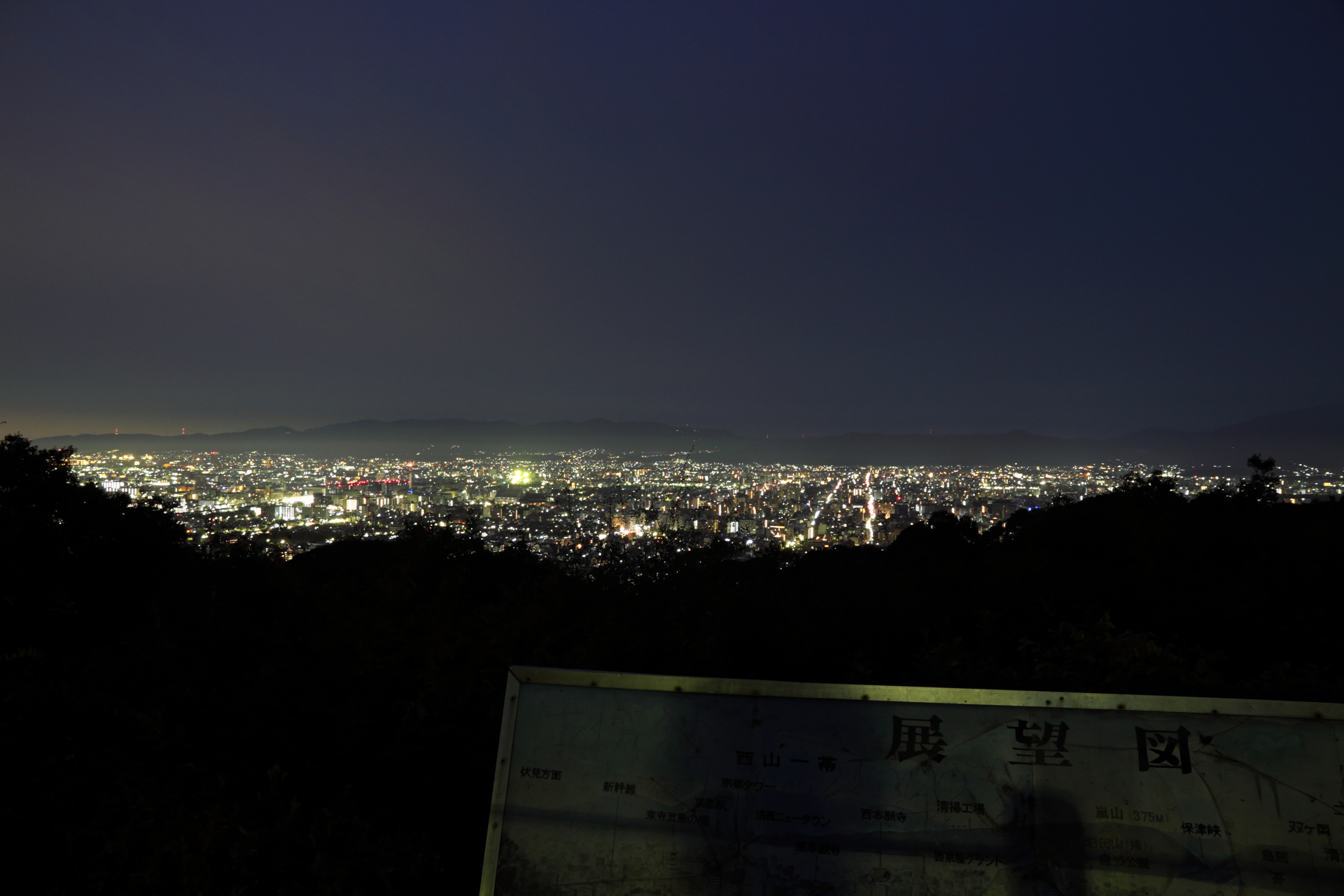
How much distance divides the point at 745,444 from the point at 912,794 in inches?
2852

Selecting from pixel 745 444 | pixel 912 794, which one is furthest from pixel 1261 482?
pixel 745 444

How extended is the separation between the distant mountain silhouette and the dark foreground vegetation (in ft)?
74.0

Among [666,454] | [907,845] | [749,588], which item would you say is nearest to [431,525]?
[749,588]

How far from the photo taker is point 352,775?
393 cm

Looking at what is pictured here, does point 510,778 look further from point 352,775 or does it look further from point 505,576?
point 505,576

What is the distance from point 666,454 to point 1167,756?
50.4m

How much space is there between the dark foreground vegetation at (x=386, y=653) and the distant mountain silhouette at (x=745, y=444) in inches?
888

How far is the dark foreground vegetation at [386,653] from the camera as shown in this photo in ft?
10.4

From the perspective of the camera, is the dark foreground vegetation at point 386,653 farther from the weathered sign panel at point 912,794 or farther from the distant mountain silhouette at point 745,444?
the distant mountain silhouette at point 745,444

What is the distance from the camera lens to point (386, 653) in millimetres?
4805

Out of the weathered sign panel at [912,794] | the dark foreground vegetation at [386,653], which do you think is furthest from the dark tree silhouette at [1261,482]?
the weathered sign panel at [912,794]

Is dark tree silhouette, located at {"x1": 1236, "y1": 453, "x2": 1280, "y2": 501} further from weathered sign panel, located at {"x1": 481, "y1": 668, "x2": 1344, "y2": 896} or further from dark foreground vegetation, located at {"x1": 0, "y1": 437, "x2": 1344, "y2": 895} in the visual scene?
weathered sign panel, located at {"x1": 481, "y1": 668, "x2": 1344, "y2": 896}

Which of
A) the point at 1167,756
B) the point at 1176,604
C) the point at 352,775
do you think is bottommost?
the point at 352,775

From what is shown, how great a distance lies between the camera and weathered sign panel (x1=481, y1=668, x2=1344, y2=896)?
7.97 feet
